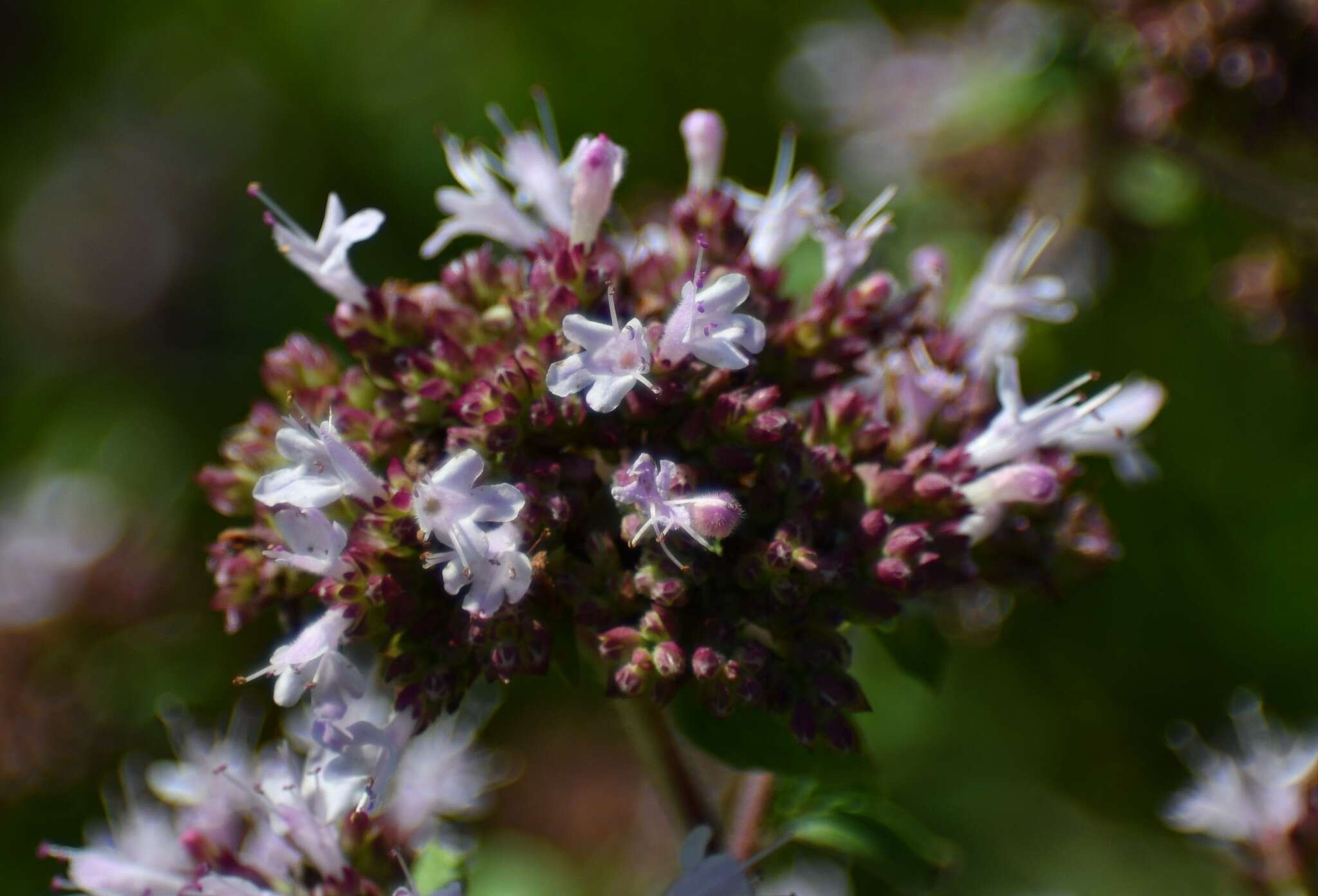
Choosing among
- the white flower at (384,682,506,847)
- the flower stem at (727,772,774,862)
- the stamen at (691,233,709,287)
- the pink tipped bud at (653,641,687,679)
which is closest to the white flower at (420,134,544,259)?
the stamen at (691,233,709,287)

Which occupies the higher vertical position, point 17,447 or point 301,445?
point 301,445

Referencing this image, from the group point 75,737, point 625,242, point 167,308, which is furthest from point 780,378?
point 167,308

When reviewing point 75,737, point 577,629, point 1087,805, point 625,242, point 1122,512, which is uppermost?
point 625,242

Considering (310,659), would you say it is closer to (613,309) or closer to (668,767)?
(613,309)

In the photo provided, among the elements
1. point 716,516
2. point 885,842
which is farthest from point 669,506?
point 885,842

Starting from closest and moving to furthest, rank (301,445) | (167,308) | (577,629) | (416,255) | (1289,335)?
(301,445)
(577,629)
(1289,335)
(416,255)
(167,308)

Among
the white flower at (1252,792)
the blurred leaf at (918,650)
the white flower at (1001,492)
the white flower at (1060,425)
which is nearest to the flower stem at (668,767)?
the blurred leaf at (918,650)

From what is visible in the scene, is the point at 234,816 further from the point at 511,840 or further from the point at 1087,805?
the point at 1087,805

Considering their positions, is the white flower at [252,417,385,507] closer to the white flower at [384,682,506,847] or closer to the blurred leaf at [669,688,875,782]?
the blurred leaf at [669,688,875,782]
